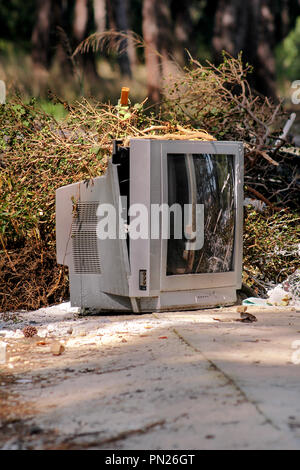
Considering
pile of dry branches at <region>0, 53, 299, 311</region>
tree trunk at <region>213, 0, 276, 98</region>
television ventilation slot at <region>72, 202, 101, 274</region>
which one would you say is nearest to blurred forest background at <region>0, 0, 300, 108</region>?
tree trunk at <region>213, 0, 276, 98</region>

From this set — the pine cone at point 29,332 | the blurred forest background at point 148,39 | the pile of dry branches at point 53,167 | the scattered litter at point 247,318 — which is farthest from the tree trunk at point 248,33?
the pine cone at point 29,332

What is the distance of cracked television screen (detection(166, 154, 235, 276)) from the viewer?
16.8 ft

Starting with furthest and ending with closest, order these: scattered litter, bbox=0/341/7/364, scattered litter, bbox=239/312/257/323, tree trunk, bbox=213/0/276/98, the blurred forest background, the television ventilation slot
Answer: tree trunk, bbox=213/0/276/98
the blurred forest background
the television ventilation slot
scattered litter, bbox=239/312/257/323
scattered litter, bbox=0/341/7/364

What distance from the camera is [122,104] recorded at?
20.8 feet

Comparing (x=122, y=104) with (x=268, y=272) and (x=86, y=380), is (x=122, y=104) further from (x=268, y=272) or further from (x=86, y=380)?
(x=86, y=380)

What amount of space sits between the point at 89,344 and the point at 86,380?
948mm

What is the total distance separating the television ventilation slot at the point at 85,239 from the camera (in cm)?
539

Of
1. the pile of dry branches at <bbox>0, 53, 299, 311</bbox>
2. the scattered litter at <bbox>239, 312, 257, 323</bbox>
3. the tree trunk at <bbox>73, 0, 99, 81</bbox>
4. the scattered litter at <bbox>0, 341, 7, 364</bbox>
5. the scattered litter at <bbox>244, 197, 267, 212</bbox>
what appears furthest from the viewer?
the tree trunk at <bbox>73, 0, 99, 81</bbox>

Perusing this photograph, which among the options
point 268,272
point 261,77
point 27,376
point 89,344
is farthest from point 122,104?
point 261,77

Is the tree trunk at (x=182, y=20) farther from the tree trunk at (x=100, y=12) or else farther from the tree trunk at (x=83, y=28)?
the tree trunk at (x=83, y=28)

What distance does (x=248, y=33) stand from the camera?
20484 mm

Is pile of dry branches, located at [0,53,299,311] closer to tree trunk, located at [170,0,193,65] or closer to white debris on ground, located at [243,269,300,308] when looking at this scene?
white debris on ground, located at [243,269,300,308]

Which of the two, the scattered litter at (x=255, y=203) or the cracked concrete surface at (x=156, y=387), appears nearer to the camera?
the cracked concrete surface at (x=156, y=387)

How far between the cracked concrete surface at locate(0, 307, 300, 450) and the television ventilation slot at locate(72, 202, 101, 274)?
2.59ft
